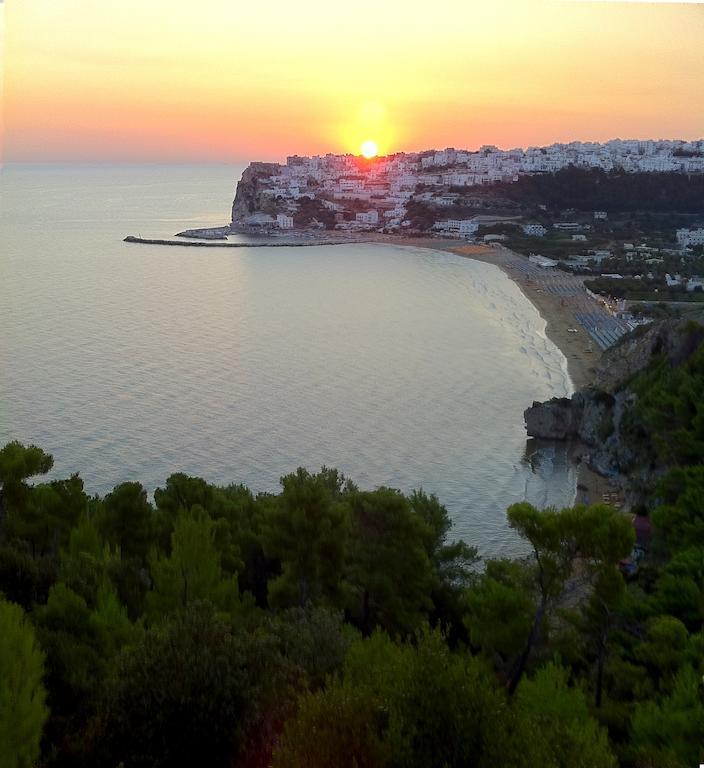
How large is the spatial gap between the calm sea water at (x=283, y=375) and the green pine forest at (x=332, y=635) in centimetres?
284

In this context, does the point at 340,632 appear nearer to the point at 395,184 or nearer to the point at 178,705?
the point at 178,705

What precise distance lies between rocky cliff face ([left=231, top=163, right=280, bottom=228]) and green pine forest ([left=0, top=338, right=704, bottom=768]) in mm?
34592

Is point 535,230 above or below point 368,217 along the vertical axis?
below

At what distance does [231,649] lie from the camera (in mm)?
2789

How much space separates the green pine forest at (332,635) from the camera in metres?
2.34

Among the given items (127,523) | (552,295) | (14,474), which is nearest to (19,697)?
(127,523)

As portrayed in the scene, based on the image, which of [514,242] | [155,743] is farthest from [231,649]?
[514,242]

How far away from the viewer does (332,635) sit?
3324 mm

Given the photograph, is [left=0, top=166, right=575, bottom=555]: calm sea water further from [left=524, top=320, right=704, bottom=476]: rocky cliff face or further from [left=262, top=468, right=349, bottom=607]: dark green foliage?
[left=262, top=468, right=349, bottom=607]: dark green foliage

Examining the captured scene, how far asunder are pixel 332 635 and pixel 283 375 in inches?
385

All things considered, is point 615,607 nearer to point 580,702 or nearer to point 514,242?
point 580,702

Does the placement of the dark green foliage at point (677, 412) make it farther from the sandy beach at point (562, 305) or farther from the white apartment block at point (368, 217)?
the white apartment block at point (368, 217)

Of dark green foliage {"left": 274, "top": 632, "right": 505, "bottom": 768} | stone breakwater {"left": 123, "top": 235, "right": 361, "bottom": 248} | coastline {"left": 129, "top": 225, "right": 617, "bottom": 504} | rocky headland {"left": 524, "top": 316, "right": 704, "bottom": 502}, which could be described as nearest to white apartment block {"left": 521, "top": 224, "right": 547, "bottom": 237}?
coastline {"left": 129, "top": 225, "right": 617, "bottom": 504}

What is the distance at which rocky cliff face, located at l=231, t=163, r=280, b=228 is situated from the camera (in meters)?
40.7
